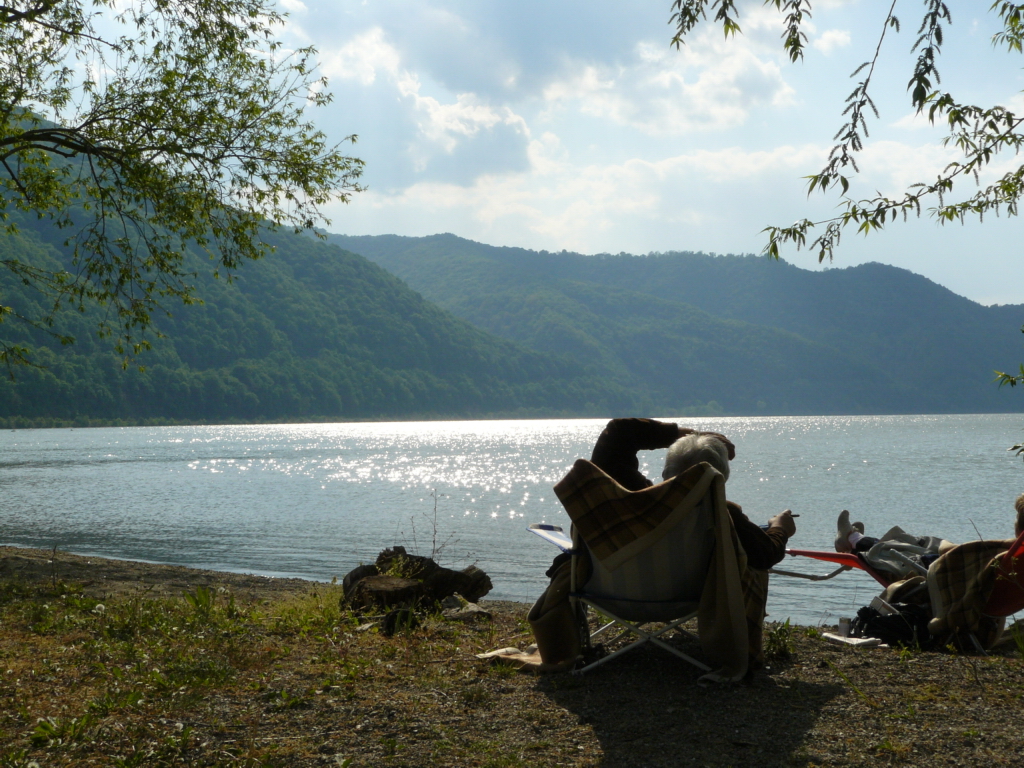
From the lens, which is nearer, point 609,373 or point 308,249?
point 308,249

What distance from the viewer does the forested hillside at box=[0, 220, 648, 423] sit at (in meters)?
98.9

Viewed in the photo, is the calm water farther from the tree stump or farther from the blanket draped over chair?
the blanket draped over chair

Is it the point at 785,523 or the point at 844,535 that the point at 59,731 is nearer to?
the point at 785,523

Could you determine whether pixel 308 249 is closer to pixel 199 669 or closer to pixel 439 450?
pixel 439 450

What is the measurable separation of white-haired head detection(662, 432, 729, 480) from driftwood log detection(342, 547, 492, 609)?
271cm

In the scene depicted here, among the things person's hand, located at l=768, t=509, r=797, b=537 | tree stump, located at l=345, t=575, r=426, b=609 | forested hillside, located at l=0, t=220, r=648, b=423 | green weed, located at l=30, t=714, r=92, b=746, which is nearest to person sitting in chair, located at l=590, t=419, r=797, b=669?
person's hand, located at l=768, t=509, r=797, b=537

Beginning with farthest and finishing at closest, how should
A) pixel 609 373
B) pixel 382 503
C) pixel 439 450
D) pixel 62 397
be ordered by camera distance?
1. pixel 609 373
2. pixel 62 397
3. pixel 439 450
4. pixel 382 503

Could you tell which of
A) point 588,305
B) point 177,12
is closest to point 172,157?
point 177,12

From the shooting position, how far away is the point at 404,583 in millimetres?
5992

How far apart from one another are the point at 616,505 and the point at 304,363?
12058cm

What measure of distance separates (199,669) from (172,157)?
23.1ft

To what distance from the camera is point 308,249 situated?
431 ft

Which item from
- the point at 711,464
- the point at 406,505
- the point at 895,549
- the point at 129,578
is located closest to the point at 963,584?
the point at 895,549

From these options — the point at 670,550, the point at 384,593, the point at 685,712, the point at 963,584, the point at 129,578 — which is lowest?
the point at 129,578
